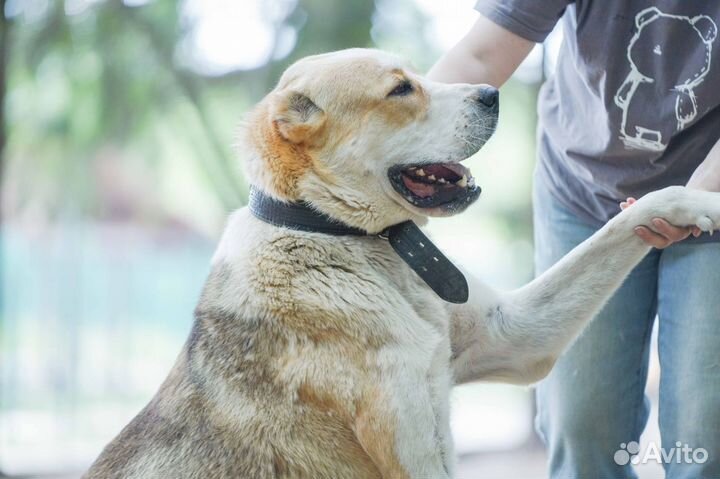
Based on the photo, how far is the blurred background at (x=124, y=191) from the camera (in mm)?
5781

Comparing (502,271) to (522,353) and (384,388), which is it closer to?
(522,353)

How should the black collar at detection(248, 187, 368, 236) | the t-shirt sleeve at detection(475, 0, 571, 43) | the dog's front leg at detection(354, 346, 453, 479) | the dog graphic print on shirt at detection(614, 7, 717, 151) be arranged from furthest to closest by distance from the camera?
the t-shirt sleeve at detection(475, 0, 571, 43) < the dog graphic print on shirt at detection(614, 7, 717, 151) < the black collar at detection(248, 187, 368, 236) < the dog's front leg at detection(354, 346, 453, 479)

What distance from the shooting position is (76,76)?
583cm

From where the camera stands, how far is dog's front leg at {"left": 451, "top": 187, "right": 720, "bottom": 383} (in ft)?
6.95

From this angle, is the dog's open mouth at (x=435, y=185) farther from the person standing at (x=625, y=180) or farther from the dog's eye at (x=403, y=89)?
the person standing at (x=625, y=180)

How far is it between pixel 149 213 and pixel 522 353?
15.8 feet

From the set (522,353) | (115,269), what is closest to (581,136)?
(522,353)

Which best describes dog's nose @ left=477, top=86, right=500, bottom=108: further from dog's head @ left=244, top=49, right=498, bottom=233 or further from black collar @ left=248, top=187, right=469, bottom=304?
black collar @ left=248, top=187, right=469, bottom=304

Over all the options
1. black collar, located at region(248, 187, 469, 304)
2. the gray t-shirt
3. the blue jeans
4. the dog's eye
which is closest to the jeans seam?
the blue jeans

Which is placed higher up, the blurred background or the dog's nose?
the dog's nose

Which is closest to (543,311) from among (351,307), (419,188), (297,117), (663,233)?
(663,233)

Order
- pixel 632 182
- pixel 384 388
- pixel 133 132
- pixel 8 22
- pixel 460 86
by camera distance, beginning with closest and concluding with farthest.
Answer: pixel 384 388, pixel 460 86, pixel 632 182, pixel 8 22, pixel 133 132

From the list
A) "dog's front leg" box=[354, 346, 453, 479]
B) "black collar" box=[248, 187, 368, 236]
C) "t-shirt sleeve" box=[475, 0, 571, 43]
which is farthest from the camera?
"t-shirt sleeve" box=[475, 0, 571, 43]

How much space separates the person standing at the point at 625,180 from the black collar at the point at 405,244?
493 millimetres
